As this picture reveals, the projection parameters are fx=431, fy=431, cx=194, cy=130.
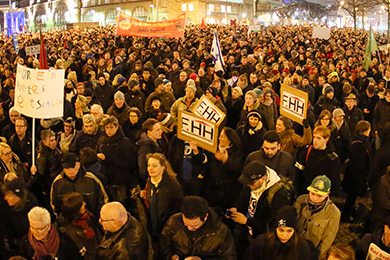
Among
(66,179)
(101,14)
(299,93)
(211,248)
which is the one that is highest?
(101,14)

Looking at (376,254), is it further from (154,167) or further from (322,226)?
(154,167)

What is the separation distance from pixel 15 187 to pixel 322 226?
2.73m

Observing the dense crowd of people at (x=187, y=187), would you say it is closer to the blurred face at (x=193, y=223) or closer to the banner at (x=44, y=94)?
the blurred face at (x=193, y=223)

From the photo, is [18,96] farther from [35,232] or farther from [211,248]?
[211,248]

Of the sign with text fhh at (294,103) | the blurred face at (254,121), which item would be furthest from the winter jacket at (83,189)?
the sign with text fhh at (294,103)

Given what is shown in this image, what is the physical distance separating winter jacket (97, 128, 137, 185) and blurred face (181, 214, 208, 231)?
6.54 feet

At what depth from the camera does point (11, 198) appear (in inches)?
151

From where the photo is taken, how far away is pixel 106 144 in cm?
Answer: 531

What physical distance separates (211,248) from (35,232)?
1375 millimetres

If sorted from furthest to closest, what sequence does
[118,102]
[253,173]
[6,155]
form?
[118,102] → [6,155] → [253,173]

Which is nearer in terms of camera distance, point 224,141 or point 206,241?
point 206,241

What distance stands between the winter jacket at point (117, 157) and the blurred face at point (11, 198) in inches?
59.2

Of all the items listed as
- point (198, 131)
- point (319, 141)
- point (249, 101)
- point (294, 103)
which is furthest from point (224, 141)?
point (249, 101)

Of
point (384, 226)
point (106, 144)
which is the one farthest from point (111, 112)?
point (384, 226)
